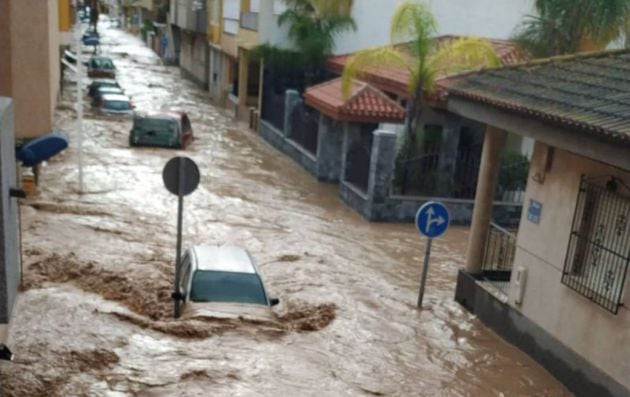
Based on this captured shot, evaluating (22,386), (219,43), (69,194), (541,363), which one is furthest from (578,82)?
(219,43)

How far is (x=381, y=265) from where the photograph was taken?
14.4 metres

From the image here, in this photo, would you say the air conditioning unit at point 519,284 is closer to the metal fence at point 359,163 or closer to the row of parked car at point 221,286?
the row of parked car at point 221,286

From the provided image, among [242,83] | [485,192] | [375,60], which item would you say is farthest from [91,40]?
[485,192]

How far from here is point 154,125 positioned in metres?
23.8

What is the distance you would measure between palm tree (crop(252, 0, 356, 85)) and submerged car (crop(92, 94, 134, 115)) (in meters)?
6.98

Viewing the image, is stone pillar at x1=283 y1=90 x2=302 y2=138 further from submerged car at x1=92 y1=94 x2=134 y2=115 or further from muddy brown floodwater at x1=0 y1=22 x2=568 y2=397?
submerged car at x1=92 y1=94 x2=134 y2=115

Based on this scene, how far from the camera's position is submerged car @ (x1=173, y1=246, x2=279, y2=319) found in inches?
379

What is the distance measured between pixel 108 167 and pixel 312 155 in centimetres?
619

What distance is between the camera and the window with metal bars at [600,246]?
841 cm

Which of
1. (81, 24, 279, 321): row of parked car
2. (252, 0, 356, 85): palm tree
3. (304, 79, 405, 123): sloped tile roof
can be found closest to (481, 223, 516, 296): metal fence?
(81, 24, 279, 321): row of parked car

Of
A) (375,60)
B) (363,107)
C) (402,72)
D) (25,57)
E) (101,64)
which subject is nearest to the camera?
(25,57)

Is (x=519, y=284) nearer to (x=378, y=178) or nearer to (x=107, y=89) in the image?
(x=378, y=178)

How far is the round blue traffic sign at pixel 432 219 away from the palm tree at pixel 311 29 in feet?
53.8

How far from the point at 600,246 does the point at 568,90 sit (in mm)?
2209
